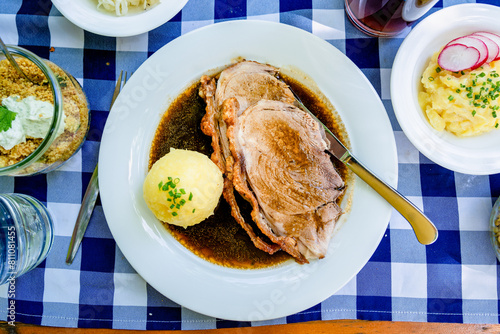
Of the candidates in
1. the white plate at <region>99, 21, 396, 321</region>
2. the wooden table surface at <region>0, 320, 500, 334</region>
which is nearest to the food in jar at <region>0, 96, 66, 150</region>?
the white plate at <region>99, 21, 396, 321</region>

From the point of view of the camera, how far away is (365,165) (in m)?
2.02

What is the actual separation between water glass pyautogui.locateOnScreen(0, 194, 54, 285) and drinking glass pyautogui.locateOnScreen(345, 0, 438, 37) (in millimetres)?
2113

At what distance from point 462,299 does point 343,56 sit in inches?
62.3

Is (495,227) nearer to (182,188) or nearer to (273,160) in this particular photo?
(273,160)

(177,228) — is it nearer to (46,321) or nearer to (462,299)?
(46,321)

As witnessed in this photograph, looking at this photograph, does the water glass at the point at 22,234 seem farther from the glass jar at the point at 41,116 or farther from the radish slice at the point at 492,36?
the radish slice at the point at 492,36

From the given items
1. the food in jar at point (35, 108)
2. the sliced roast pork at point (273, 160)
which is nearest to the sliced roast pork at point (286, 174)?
the sliced roast pork at point (273, 160)

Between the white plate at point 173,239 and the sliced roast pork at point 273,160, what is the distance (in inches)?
4.8

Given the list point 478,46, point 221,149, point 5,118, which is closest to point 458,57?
point 478,46

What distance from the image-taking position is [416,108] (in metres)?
1.97

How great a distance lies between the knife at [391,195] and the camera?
1954 millimetres

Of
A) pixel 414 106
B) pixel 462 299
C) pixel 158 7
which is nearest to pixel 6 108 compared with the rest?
pixel 158 7

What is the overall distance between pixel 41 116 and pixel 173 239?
93 cm

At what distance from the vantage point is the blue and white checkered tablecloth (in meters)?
2.10
